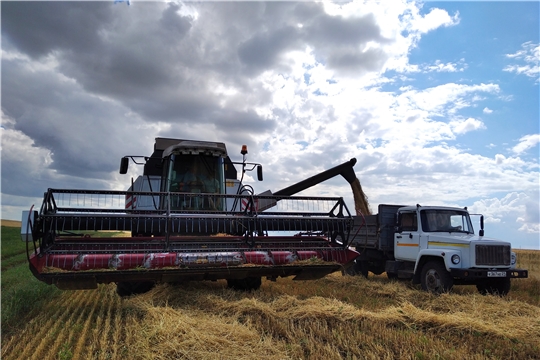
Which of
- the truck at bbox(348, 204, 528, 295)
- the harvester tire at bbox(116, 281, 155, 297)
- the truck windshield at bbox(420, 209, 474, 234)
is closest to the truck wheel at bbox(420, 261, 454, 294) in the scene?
the truck at bbox(348, 204, 528, 295)

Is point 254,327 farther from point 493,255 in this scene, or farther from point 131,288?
point 493,255

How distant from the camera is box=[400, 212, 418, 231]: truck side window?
35.2ft

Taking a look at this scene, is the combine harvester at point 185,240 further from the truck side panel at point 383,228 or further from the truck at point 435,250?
the truck side panel at point 383,228

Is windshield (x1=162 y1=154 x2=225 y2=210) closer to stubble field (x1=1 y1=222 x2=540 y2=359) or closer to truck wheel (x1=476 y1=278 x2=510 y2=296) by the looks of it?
stubble field (x1=1 y1=222 x2=540 y2=359)

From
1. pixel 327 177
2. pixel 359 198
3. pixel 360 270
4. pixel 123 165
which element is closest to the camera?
pixel 123 165

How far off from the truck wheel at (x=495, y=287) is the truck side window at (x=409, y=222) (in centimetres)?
193

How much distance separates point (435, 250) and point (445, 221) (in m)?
1.23

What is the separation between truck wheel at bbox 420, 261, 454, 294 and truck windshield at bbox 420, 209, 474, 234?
3.59 feet

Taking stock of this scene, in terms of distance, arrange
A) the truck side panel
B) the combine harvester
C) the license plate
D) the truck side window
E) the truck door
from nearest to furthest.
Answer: the combine harvester → the license plate → the truck door → the truck side window → the truck side panel

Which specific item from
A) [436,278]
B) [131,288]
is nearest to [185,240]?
[131,288]

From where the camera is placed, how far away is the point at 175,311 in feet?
18.9

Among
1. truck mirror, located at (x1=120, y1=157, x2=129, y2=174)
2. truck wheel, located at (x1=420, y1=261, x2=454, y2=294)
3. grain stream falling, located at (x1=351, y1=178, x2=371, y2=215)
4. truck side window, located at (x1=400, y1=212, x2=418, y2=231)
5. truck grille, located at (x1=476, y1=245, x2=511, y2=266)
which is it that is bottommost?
truck wheel, located at (x1=420, y1=261, x2=454, y2=294)

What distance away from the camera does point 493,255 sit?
365 inches

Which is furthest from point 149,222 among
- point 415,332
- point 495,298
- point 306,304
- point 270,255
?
point 495,298
